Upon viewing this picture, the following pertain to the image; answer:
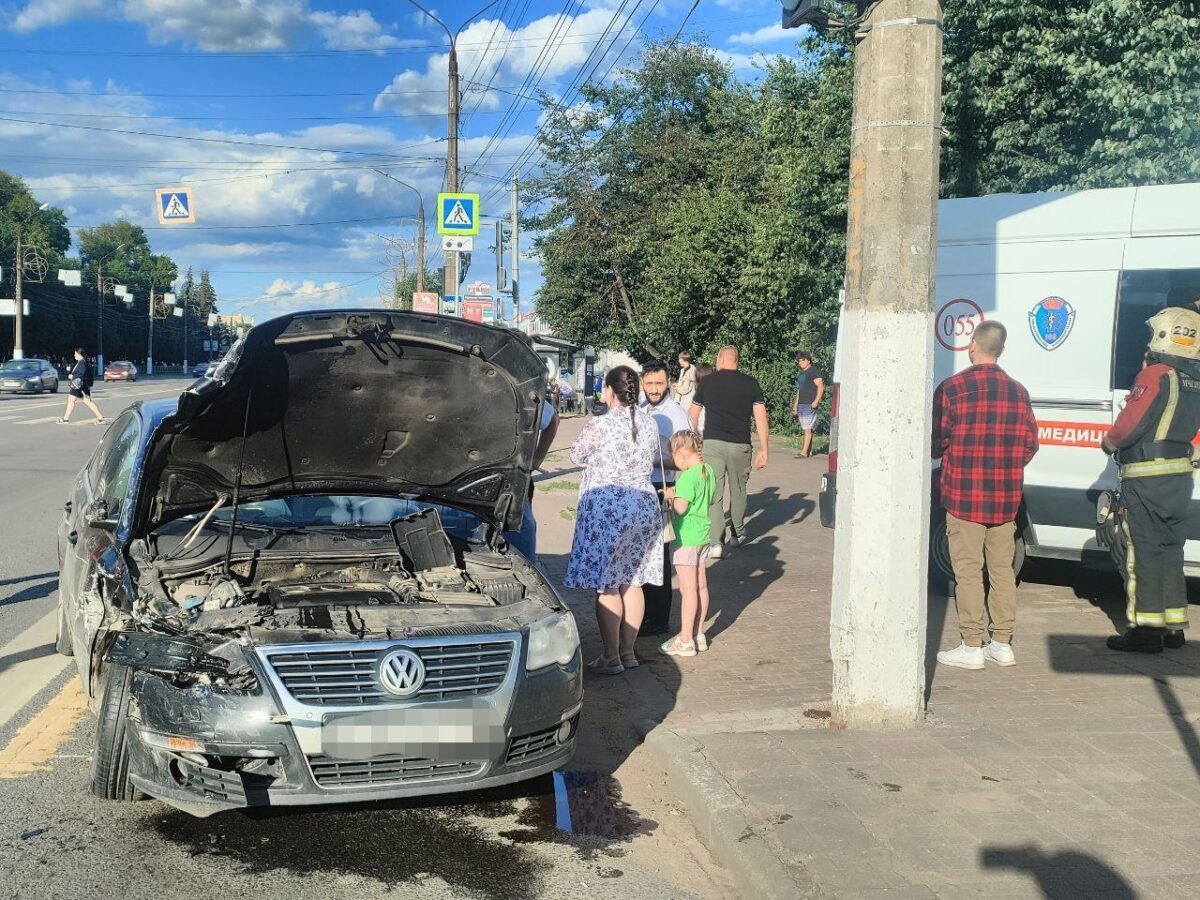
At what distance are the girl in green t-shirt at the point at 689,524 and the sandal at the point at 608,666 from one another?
1.59 feet

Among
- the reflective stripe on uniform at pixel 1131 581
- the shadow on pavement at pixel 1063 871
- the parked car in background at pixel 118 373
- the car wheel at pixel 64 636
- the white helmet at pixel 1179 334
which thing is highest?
the white helmet at pixel 1179 334

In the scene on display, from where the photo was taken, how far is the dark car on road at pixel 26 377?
1736 inches

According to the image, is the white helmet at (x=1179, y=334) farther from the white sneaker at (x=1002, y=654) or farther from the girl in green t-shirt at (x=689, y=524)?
the girl in green t-shirt at (x=689, y=524)

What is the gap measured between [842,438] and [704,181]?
2585cm

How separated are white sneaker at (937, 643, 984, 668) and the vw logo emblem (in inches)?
137

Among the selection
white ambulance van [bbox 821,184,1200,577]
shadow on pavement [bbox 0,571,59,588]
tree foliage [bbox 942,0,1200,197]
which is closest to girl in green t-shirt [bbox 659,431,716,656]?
white ambulance van [bbox 821,184,1200,577]

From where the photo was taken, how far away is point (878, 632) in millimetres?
5023

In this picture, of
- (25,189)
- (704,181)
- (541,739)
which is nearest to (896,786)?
(541,739)

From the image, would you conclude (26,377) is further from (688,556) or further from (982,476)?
(982,476)

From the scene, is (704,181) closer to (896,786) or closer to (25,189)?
(896,786)

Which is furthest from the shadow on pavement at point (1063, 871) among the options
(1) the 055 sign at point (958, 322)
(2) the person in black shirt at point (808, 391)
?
(2) the person in black shirt at point (808, 391)

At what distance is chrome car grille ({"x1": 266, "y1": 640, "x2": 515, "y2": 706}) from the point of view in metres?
3.89

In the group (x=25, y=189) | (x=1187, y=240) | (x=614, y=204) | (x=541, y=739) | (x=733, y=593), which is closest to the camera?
(x=541, y=739)

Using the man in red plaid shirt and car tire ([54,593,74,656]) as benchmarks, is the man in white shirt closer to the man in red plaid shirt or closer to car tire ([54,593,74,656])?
the man in red plaid shirt
